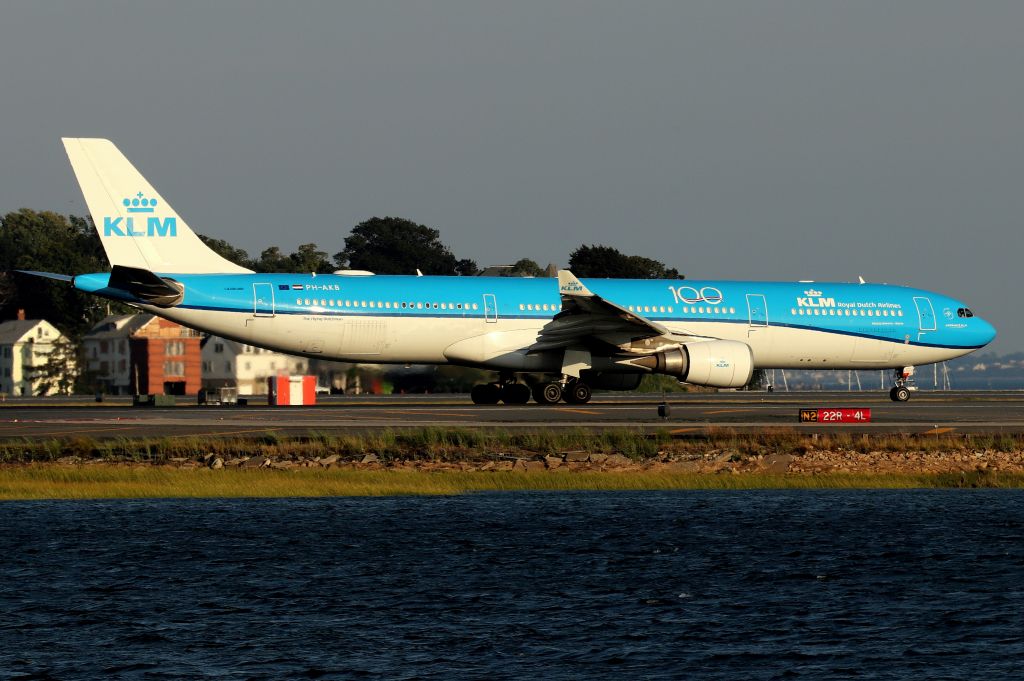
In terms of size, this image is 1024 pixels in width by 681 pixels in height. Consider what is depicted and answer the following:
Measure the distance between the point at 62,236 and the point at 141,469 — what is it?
443 feet

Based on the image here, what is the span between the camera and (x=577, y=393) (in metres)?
48.7

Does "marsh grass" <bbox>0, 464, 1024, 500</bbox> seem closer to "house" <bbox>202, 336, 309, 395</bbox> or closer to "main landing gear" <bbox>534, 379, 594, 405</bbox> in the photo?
"house" <bbox>202, 336, 309, 395</bbox>

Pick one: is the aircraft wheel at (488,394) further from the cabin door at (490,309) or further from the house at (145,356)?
the house at (145,356)

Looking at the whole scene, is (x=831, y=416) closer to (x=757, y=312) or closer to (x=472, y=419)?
(x=757, y=312)

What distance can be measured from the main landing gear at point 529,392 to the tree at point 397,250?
89661 millimetres

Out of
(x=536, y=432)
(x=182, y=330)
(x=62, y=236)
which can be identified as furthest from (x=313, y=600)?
(x=62, y=236)

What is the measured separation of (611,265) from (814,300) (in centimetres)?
6028

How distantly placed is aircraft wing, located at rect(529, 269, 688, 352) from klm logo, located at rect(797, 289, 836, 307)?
607cm

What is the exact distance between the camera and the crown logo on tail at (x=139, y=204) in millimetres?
46969

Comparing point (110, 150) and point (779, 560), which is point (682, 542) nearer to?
point (779, 560)

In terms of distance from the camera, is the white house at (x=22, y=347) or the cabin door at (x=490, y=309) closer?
the cabin door at (x=490, y=309)

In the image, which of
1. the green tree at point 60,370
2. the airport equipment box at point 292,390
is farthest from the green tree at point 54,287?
the airport equipment box at point 292,390

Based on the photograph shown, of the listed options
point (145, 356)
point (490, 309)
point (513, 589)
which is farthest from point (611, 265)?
point (513, 589)

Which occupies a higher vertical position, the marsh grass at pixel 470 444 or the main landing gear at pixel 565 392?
the main landing gear at pixel 565 392
